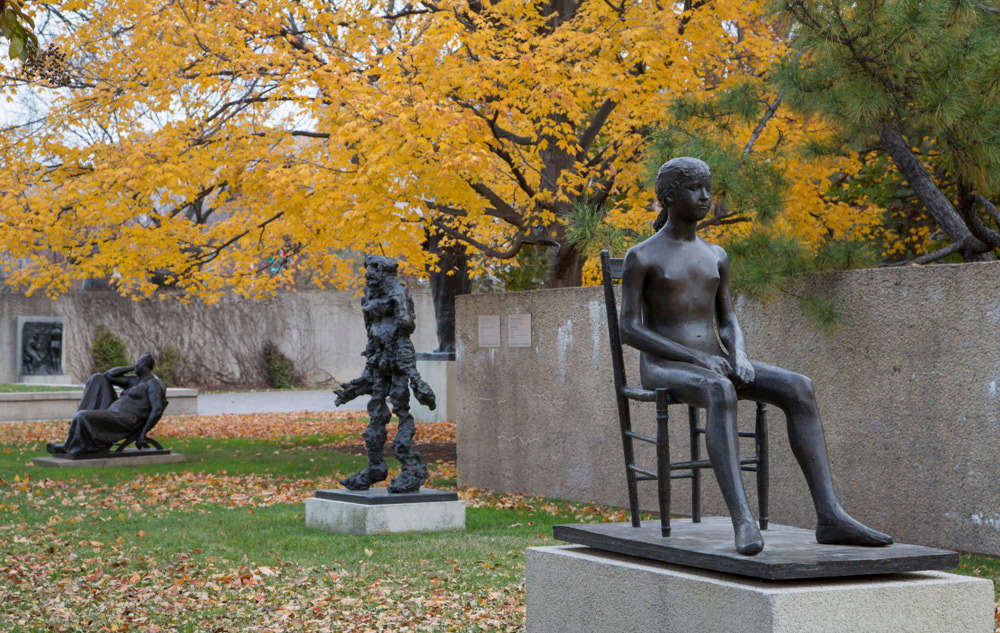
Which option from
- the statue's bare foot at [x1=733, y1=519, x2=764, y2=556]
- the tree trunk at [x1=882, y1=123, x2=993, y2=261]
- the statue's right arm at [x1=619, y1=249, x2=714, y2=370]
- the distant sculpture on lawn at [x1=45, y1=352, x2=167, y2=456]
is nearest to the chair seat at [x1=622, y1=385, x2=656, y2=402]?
the statue's right arm at [x1=619, y1=249, x2=714, y2=370]

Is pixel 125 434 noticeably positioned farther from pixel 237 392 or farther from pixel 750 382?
pixel 237 392

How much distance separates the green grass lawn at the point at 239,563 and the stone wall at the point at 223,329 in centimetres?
2067

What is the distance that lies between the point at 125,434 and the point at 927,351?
10.3 metres

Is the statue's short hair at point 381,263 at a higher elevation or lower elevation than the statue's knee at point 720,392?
higher

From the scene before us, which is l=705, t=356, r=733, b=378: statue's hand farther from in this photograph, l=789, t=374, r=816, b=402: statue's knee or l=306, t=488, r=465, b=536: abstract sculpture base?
l=306, t=488, r=465, b=536: abstract sculpture base

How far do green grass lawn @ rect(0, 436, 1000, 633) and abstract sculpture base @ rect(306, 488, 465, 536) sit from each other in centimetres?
15

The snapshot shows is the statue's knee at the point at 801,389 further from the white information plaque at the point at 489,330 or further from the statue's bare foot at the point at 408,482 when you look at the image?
the white information plaque at the point at 489,330

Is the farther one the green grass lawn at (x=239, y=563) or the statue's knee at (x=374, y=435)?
the statue's knee at (x=374, y=435)

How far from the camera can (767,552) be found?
3945 mm

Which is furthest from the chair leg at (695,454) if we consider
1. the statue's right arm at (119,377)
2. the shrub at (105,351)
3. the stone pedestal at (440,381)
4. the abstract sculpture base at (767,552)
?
the shrub at (105,351)

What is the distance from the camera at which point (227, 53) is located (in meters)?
12.0

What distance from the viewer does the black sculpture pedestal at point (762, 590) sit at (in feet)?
12.1

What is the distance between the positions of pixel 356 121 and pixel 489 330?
2.56m

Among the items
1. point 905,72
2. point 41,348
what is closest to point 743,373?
point 905,72
